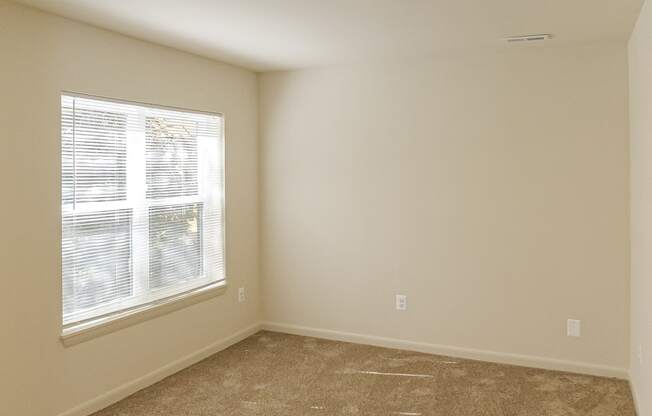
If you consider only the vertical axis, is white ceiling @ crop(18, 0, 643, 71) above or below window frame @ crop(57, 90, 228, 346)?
above

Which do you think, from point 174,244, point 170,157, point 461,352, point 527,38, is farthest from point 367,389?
point 527,38

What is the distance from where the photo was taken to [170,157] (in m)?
4.05

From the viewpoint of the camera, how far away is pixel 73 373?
3.25 metres

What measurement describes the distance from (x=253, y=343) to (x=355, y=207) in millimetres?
1441

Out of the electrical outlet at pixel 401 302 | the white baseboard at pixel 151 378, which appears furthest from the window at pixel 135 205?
the electrical outlet at pixel 401 302

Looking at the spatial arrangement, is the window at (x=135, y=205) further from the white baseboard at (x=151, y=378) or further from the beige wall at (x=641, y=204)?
the beige wall at (x=641, y=204)

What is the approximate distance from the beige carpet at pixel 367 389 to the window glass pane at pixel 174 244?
70cm

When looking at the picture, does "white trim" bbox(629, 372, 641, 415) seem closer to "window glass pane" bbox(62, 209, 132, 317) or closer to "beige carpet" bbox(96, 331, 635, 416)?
"beige carpet" bbox(96, 331, 635, 416)

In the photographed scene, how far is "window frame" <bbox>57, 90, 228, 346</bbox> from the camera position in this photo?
10.6ft

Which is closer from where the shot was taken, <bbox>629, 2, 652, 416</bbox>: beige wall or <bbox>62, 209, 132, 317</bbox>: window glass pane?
<bbox>629, 2, 652, 416</bbox>: beige wall

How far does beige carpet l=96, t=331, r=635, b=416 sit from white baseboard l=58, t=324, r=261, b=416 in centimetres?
6

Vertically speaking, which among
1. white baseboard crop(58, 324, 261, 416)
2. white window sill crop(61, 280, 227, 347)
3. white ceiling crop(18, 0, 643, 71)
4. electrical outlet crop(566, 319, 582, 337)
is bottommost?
white baseboard crop(58, 324, 261, 416)

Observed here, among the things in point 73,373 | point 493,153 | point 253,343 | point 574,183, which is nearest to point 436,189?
point 493,153

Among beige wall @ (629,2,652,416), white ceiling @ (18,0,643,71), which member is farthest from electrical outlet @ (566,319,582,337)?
white ceiling @ (18,0,643,71)
